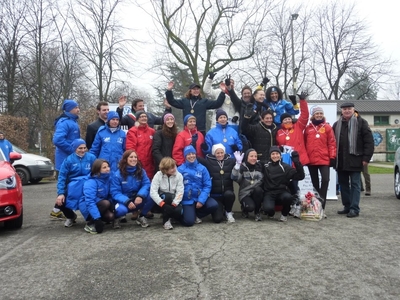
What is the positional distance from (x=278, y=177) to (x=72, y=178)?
10.9 feet

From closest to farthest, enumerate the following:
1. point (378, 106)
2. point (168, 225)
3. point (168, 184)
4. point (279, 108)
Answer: point (168, 225)
point (168, 184)
point (279, 108)
point (378, 106)

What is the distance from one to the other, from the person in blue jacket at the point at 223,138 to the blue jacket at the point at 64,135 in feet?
7.51

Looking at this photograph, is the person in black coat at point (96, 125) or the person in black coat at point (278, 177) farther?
the person in black coat at point (96, 125)

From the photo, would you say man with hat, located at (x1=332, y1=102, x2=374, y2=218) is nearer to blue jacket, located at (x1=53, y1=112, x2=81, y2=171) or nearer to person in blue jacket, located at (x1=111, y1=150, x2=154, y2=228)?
person in blue jacket, located at (x1=111, y1=150, x2=154, y2=228)

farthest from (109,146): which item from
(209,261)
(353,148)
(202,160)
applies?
(353,148)

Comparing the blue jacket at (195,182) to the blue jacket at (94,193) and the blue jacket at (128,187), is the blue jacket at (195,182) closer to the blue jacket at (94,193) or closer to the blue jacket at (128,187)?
the blue jacket at (128,187)

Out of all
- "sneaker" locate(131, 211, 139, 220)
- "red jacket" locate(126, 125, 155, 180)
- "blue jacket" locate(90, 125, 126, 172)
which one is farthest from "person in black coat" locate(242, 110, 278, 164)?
"sneaker" locate(131, 211, 139, 220)

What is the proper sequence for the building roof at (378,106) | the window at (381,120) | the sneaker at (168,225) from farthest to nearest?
1. the window at (381,120)
2. the building roof at (378,106)
3. the sneaker at (168,225)

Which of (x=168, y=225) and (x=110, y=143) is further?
(x=110, y=143)

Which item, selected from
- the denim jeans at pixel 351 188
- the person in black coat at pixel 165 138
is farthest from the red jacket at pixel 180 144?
the denim jeans at pixel 351 188

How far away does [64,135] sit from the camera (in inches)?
256

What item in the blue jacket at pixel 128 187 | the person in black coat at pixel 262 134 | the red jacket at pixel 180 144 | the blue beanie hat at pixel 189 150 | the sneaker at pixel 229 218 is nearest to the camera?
the blue jacket at pixel 128 187

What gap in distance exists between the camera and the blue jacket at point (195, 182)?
6.01m

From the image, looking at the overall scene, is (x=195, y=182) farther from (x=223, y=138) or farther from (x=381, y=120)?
(x=381, y=120)
